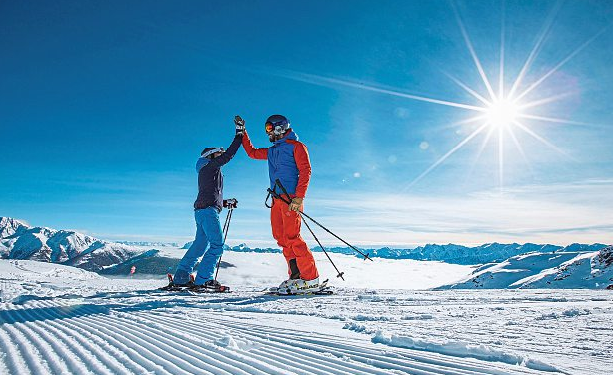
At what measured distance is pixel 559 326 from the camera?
2703mm

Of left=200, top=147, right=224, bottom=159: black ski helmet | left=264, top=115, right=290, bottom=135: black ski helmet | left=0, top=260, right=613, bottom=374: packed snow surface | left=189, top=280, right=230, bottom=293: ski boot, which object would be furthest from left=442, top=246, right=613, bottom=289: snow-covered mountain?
left=0, top=260, right=613, bottom=374: packed snow surface

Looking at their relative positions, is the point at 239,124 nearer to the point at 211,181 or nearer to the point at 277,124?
the point at 277,124

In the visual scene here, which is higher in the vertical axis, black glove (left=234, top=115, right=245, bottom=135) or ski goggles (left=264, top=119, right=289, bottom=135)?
black glove (left=234, top=115, right=245, bottom=135)

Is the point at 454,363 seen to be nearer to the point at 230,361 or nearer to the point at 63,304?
the point at 230,361

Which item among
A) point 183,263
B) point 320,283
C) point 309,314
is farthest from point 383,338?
→ point 183,263

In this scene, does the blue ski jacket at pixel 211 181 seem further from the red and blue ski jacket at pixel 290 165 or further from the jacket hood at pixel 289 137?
the jacket hood at pixel 289 137

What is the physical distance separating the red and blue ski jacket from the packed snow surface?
2563 millimetres

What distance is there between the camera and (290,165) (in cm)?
615

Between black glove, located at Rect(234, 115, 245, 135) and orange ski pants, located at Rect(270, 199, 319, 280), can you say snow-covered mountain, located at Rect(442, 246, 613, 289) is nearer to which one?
orange ski pants, located at Rect(270, 199, 319, 280)

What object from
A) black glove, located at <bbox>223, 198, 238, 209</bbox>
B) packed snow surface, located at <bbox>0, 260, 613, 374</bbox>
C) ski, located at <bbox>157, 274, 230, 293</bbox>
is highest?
black glove, located at <bbox>223, 198, 238, 209</bbox>

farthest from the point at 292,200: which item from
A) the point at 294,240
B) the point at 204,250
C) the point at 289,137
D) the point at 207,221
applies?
the point at 204,250

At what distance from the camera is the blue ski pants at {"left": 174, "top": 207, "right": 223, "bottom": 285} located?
6.46 m

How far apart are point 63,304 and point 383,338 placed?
3.81 meters

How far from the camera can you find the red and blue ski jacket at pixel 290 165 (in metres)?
5.96
